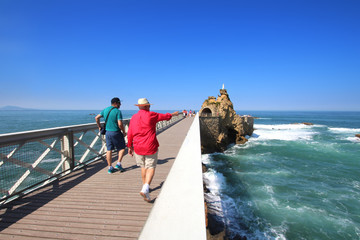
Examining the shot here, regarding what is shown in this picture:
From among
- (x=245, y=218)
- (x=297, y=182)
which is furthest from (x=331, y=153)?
(x=245, y=218)

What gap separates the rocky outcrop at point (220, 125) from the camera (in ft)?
66.3

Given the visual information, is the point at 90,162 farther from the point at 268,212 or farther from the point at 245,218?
the point at 268,212

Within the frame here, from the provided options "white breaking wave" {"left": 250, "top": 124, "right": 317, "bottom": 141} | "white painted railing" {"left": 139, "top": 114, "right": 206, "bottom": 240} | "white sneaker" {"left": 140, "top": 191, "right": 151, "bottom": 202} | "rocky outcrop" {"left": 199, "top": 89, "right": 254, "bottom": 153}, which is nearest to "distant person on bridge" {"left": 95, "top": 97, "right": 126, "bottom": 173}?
"white sneaker" {"left": 140, "top": 191, "right": 151, "bottom": 202}

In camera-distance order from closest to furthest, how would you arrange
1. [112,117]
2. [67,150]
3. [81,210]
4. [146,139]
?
[81,210]
[146,139]
[112,117]
[67,150]

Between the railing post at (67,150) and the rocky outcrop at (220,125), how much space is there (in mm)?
16374

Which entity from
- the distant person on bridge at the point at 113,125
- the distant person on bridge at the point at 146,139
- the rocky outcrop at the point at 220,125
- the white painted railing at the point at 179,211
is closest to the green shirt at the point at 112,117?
the distant person on bridge at the point at 113,125

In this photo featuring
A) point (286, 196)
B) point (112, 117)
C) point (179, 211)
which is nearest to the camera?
point (179, 211)

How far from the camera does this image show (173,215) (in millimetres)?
1108

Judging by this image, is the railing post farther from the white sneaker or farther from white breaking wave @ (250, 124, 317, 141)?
white breaking wave @ (250, 124, 317, 141)

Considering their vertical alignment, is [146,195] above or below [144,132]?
below

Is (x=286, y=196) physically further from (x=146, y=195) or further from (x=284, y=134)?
(x=284, y=134)

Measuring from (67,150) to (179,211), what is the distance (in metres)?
4.21

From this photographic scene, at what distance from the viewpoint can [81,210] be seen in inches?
111

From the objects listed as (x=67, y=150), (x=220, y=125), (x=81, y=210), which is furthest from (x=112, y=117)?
(x=220, y=125)
